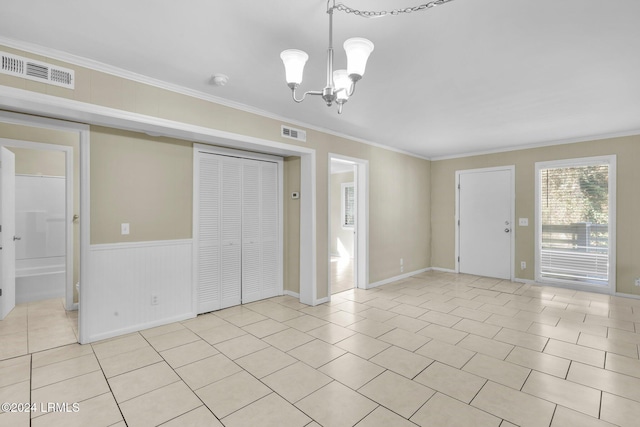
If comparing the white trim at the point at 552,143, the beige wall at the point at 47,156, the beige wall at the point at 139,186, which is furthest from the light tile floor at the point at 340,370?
the white trim at the point at 552,143

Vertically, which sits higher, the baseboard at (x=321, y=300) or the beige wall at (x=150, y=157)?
the beige wall at (x=150, y=157)

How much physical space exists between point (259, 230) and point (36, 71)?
2796mm

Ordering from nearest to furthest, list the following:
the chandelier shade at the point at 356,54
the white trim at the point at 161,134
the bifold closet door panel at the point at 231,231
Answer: the chandelier shade at the point at 356,54, the white trim at the point at 161,134, the bifold closet door panel at the point at 231,231

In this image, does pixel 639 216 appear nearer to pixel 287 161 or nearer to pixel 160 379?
pixel 287 161

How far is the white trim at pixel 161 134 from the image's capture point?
2.33m

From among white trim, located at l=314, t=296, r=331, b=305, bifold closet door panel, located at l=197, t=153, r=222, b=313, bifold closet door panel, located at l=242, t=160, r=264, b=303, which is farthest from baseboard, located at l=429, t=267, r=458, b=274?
bifold closet door panel, located at l=197, t=153, r=222, b=313

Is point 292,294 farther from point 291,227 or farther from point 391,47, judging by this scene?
point 391,47

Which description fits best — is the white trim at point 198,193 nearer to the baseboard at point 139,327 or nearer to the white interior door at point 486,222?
the baseboard at point 139,327

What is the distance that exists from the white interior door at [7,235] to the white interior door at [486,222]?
693 centimetres

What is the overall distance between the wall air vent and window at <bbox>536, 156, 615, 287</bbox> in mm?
6353

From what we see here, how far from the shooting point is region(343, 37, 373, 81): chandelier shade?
1.68 m

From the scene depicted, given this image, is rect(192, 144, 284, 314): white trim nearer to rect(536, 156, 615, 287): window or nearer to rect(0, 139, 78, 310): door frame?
rect(0, 139, 78, 310): door frame

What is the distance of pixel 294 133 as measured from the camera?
13.2 ft

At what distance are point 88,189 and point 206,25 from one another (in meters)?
1.96
